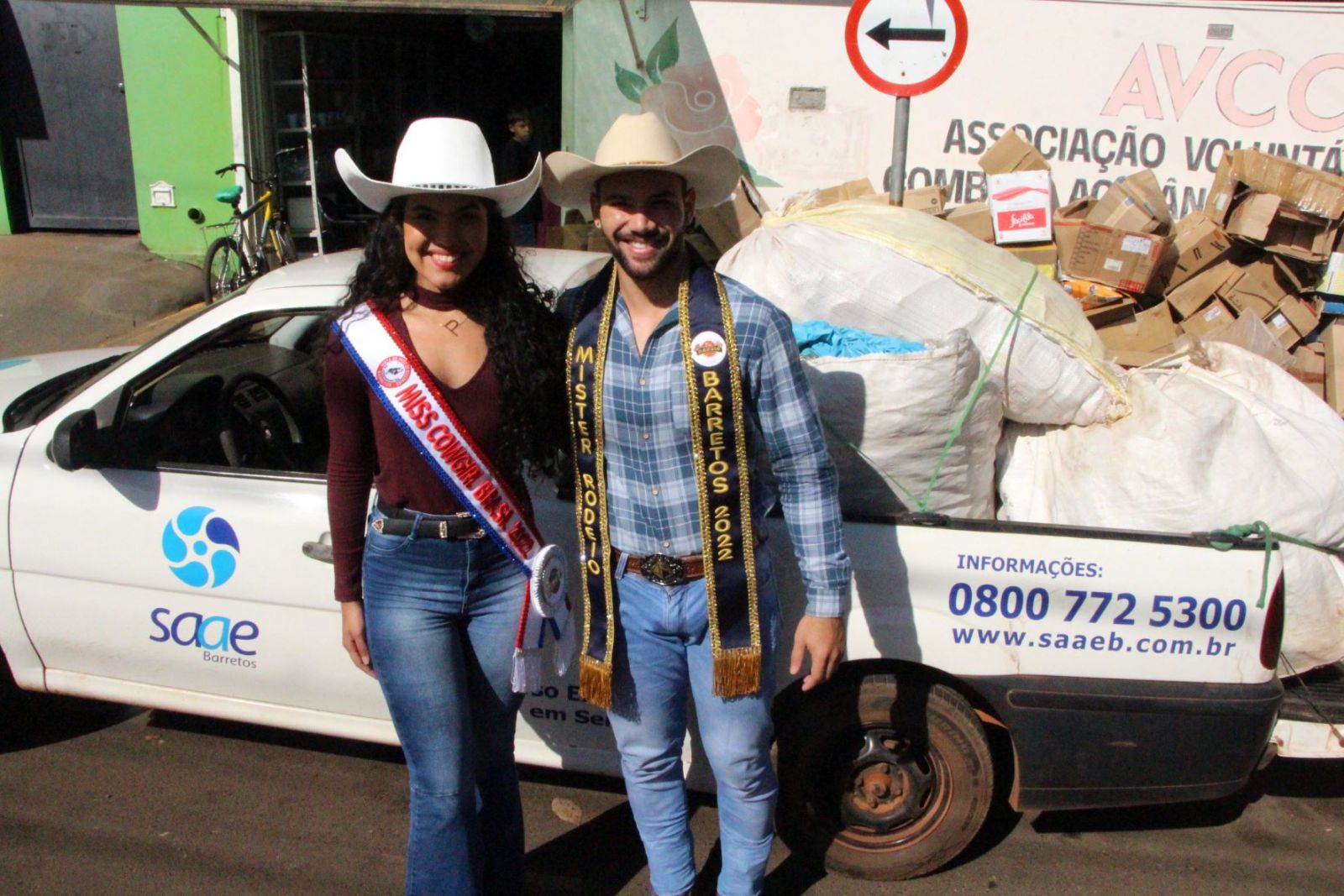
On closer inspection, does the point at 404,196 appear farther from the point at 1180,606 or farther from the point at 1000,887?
the point at 1000,887

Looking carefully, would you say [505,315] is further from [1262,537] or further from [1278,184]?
[1278,184]

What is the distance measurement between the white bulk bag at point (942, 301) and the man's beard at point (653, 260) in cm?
98

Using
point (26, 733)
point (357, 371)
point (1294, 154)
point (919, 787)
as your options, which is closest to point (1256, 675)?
point (919, 787)

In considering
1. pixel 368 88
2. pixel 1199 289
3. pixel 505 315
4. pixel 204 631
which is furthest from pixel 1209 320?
pixel 368 88

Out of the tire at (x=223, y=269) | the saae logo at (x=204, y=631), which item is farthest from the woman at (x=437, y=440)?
the tire at (x=223, y=269)

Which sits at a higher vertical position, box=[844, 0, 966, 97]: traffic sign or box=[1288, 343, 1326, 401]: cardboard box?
box=[844, 0, 966, 97]: traffic sign

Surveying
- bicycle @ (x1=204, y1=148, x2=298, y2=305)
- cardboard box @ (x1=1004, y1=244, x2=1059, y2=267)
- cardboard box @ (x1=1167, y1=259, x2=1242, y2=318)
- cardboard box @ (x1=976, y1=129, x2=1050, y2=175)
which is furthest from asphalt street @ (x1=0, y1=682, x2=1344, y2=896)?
bicycle @ (x1=204, y1=148, x2=298, y2=305)

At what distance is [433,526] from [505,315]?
0.48 metres

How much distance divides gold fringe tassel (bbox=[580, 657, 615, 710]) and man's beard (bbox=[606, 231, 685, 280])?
88 centimetres

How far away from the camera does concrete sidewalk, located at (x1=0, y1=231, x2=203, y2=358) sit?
8133mm

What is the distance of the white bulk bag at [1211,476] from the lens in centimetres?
287

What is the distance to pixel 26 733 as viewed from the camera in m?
3.68

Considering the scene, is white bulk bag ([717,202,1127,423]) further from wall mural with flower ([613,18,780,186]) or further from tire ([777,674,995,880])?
wall mural with flower ([613,18,780,186])

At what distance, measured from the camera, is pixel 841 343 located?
2.97 metres
